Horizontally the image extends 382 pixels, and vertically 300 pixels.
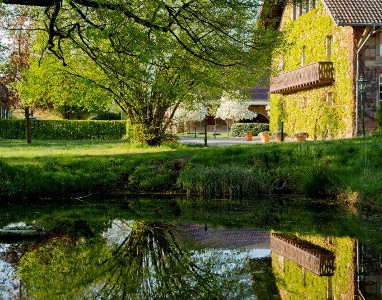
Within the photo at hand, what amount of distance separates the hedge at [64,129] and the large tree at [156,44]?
45.9 feet

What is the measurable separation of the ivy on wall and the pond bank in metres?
7.85

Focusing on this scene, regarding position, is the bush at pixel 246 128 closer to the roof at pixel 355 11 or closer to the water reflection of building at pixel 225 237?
the roof at pixel 355 11

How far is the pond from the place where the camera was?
26.0ft

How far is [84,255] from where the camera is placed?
1006cm

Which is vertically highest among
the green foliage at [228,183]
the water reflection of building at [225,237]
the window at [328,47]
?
the window at [328,47]

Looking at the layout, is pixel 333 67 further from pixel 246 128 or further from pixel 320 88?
pixel 246 128

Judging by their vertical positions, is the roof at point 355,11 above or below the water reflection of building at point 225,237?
above

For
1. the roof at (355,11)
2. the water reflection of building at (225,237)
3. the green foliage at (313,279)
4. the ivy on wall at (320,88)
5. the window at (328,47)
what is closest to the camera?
the green foliage at (313,279)

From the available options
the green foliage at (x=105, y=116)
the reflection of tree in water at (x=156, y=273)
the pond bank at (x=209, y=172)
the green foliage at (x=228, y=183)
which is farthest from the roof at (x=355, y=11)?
the green foliage at (x=105, y=116)

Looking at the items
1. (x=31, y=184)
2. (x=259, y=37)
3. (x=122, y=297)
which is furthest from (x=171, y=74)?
(x=122, y=297)

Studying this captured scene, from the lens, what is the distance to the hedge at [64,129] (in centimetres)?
3825

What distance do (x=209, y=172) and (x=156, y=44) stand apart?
18.3ft

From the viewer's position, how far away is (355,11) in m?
26.2

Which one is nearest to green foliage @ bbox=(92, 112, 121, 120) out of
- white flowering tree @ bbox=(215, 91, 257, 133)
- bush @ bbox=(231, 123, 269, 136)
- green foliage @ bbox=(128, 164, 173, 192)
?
white flowering tree @ bbox=(215, 91, 257, 133)
